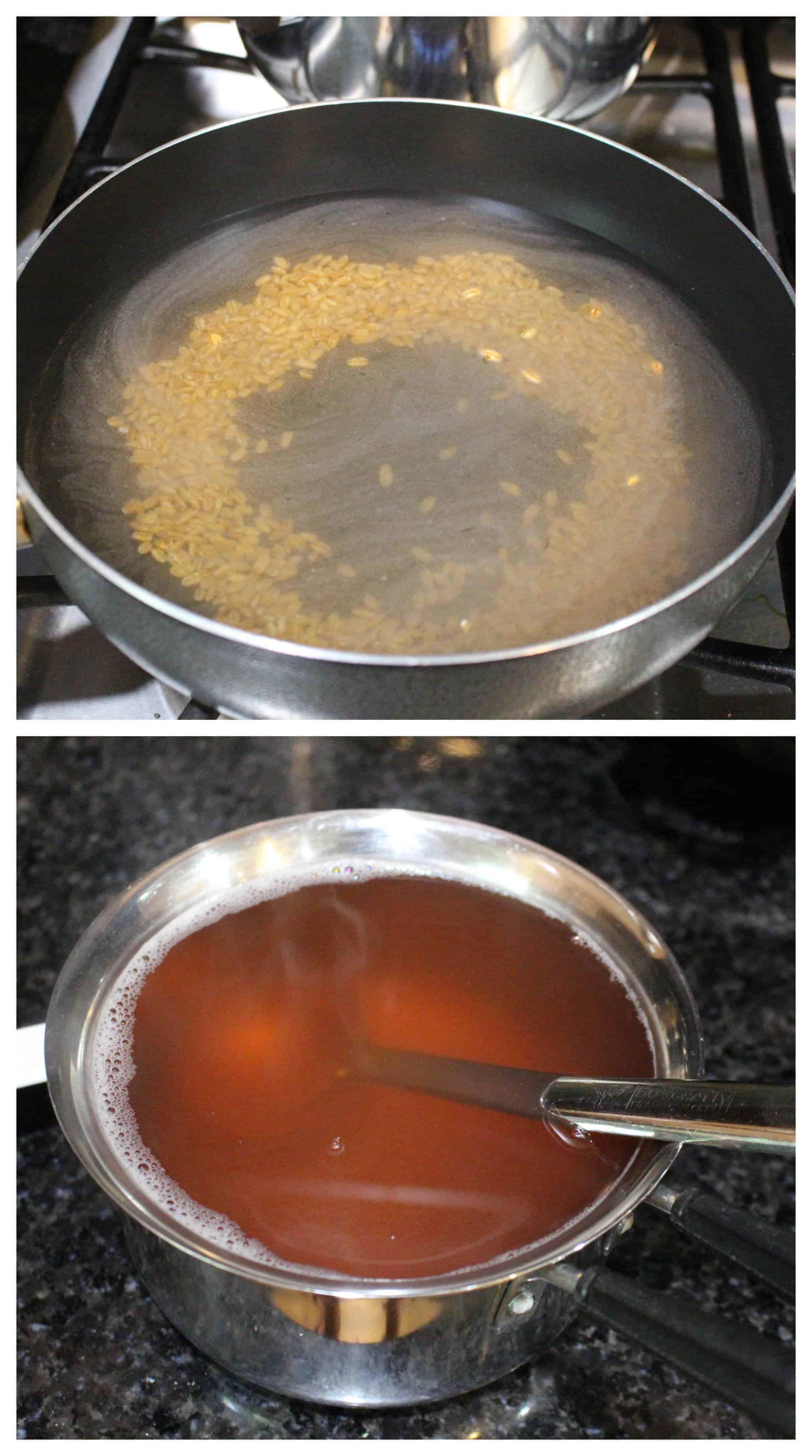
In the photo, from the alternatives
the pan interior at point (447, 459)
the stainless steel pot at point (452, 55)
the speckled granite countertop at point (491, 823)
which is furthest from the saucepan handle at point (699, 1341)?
the stainless steel pot at point (452, 55)

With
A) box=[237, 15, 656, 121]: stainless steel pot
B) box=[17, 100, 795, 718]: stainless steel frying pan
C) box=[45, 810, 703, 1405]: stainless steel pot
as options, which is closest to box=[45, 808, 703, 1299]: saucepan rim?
box=[45, 810, 703, 1405]: stainless steel pot

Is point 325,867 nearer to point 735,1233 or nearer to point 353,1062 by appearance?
point 353,1062

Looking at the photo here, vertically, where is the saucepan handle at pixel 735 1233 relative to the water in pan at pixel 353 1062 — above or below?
above

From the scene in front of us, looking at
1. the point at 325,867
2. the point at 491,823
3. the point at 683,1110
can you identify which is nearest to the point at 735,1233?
the point at 683,1110

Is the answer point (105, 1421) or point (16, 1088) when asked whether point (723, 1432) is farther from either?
point (16, 1088)

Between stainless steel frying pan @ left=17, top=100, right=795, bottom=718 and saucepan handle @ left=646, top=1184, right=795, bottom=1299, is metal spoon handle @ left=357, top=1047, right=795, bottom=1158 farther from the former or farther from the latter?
stainless steel frying pan @ left=17, top=100, right=795, bottom=718

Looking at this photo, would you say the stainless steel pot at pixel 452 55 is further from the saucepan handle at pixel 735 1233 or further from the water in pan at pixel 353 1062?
the saucepan handle at pixel 735 1233

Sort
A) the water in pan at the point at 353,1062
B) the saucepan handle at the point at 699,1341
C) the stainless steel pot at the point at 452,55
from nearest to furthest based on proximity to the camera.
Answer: the saucepan handle at the point at 699,1341, the water in pan at the point at 353,1062, the stainless steel pot at the point at 452,55
